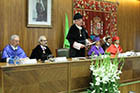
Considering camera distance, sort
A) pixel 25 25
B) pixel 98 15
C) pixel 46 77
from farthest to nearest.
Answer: pixel 98 15 → pixel 25 25 → pixel 46 77

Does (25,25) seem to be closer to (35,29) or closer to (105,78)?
(35,29)

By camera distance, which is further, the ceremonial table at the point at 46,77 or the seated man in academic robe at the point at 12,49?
the seated man in academic robe at the point at 12,49

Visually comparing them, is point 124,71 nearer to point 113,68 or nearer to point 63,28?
point 113,68

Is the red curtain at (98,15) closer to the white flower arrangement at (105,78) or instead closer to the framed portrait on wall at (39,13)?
the framed portrait on wall at (39,13)

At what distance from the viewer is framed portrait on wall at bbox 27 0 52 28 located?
4988 millimetres

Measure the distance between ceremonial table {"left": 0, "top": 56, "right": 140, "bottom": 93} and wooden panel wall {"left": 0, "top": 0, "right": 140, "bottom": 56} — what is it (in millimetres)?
2203

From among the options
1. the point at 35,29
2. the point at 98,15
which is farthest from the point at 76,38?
the point at 98,15

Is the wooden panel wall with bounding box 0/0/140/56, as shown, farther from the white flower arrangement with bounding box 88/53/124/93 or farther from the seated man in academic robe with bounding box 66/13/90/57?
the white flower arrangement with bounding box 88/53/124/93

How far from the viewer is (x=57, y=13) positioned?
5.48 m

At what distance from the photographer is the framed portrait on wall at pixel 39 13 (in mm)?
4988

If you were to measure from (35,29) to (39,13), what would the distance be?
1.34 feet

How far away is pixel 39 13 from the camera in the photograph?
5129 millimetres

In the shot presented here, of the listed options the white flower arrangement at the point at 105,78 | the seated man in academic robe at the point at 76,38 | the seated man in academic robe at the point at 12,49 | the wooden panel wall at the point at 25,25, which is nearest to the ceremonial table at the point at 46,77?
the white flower arrangement at the point at 105,78

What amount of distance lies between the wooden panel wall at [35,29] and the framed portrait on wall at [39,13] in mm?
117
